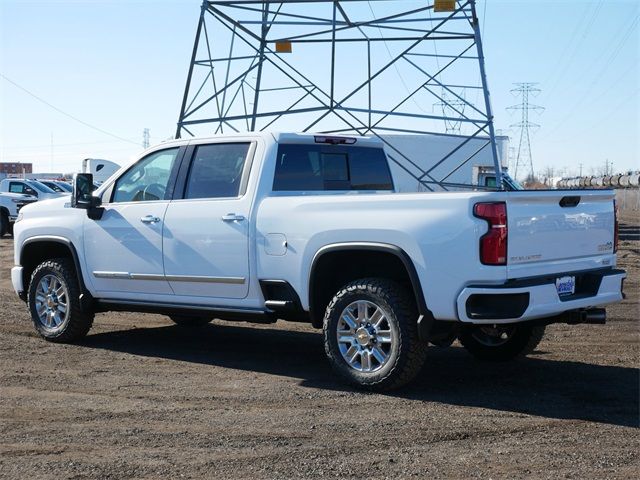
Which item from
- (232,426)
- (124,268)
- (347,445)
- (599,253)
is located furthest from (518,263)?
(124,268)

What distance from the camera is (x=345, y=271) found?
7551 millimetres

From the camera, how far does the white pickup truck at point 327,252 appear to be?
6.53 meters

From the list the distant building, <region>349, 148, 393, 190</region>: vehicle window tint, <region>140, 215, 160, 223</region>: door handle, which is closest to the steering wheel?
<region>140, 215, 160, 223</region>: door handle

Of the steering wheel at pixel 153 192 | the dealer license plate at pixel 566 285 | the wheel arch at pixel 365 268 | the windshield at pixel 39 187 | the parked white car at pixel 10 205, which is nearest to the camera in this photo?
the wheel arch at pixel 365 268

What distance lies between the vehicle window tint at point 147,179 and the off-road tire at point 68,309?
967 mm

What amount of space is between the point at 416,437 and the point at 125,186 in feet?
14.5

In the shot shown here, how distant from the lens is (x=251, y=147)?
8.10 metres

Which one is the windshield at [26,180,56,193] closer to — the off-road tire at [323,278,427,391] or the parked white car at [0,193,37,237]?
the parked white car at [0,193,37,237]

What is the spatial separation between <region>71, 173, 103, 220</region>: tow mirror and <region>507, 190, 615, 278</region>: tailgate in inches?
169

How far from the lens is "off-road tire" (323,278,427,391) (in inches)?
269

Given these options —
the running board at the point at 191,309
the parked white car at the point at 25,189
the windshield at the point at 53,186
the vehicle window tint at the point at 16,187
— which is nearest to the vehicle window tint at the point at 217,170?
the running board at the point at 191,309

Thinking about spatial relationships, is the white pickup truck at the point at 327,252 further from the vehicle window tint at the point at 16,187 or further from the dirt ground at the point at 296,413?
the vehicle window tint at the point at 16,187

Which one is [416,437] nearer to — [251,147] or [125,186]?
[251,147]

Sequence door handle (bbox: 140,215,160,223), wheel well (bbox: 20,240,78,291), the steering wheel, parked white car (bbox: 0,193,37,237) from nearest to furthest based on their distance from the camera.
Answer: door handle (bbox: 140,215,160,223), the steering wheel, wheel well (bbox: 20,240,78,291), parked white car (bbox: 0,193,37,237)
